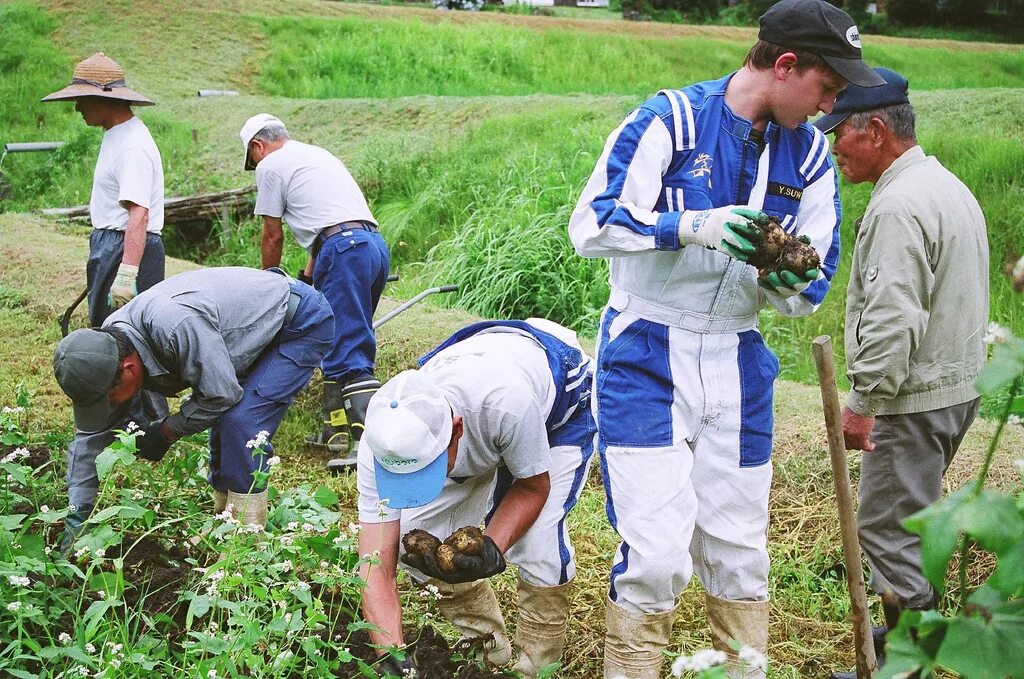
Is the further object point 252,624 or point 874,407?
point 874,407

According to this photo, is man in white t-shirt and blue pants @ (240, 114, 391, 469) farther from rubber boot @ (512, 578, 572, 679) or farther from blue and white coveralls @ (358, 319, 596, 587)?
rubber boot @ (512, 578, 572, 679)

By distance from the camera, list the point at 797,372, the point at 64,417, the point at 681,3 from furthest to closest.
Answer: the point at 681,3
the point at 797,372
the point at 64,417

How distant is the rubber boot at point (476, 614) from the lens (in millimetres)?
3369

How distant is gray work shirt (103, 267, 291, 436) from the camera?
347cm

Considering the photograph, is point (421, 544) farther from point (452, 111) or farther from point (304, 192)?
point (452, 111)

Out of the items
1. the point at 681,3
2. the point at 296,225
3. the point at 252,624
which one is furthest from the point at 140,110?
the point at 681,3

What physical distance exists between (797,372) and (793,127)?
394cm

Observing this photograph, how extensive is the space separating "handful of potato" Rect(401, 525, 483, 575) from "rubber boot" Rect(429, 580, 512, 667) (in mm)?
435

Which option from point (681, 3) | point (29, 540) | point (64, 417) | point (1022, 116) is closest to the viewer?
point (29, 540)

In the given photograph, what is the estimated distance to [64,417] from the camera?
5.32m

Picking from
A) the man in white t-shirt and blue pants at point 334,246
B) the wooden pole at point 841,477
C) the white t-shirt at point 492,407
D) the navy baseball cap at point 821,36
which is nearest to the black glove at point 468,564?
the white t-shirt at point 492,407

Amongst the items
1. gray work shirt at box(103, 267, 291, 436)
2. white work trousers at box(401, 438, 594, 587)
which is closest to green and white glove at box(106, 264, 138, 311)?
gray work shirt at box(103, 267, 291, 436)

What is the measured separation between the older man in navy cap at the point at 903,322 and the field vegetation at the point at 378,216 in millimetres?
673

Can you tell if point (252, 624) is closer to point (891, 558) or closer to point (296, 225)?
point (891, 558)
